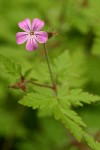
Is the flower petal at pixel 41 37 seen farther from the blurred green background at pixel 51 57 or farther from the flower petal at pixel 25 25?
the blurred green background at pixel 51 57

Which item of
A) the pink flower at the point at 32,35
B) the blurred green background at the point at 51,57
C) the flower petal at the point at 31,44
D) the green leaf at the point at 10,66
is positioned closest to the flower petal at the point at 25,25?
the pink flower at the point at 32,35

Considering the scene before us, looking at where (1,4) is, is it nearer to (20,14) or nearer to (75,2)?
(20,14)

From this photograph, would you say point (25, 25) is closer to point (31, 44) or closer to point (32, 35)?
point (32, 35)

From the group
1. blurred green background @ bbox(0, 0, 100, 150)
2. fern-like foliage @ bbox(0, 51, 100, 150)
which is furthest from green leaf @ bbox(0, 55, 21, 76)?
blurred green background @ bbox(0, 0, 100, 150)

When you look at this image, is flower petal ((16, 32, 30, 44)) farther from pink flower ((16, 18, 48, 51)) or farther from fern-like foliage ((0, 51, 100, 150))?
fern-like foliage ((0, 51, 100, 150))

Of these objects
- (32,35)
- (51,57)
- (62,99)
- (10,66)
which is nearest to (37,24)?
(32,35)

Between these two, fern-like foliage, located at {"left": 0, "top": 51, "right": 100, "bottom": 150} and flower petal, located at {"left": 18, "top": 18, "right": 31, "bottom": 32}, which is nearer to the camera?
fern-like foliage, located at {"left": 0, "top": 51, "right": 100, "bottom": 150}

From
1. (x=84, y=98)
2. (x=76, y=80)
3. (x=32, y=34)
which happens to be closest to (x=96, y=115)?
(x=76, y=80)

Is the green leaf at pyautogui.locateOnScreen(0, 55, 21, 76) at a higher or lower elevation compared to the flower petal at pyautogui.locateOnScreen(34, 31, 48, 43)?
lower

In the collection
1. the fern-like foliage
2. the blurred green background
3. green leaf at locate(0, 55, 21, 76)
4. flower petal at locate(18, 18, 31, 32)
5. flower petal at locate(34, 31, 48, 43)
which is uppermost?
flower petal at locate(18, 18, 31, 32)
